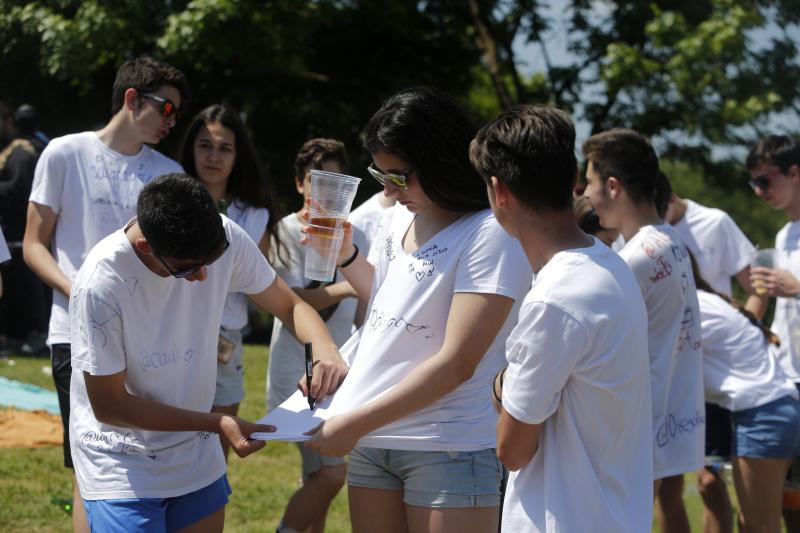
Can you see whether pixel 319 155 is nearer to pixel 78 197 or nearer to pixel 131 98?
pixel 131 98

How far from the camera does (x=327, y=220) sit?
11.4ft

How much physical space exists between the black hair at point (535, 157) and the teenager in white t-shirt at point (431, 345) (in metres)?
0.41

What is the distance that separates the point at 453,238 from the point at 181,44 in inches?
474

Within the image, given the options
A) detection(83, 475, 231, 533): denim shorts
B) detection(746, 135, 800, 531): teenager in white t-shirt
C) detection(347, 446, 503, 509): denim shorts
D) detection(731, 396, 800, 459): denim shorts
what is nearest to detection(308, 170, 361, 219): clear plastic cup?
detection(347, 446, 503, 509): denim shorts

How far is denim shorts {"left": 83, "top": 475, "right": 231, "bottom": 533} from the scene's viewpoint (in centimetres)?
313

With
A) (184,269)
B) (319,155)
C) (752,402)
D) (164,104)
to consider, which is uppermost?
(164,104)

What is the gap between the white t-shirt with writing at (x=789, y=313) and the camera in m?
5.52

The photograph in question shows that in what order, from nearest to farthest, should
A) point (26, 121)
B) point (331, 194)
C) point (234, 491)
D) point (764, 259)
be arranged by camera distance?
point (331, 194), point (764, 259), point (234, 491), point (26, 121)

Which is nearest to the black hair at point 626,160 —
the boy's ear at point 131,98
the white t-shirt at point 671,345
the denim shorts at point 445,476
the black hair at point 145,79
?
the white t-shirt at point 671,345

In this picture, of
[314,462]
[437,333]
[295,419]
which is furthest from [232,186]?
[437,333]

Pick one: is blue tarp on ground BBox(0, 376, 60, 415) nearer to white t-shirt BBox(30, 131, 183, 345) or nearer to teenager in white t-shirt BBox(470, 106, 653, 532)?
white t-shirt BBox(30, 131, 183, 345)

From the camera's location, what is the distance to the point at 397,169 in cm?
301

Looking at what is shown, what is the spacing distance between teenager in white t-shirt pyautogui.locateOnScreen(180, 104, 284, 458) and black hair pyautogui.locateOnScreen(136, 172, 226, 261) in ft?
5.51

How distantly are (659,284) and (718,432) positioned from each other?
167 centimetres
